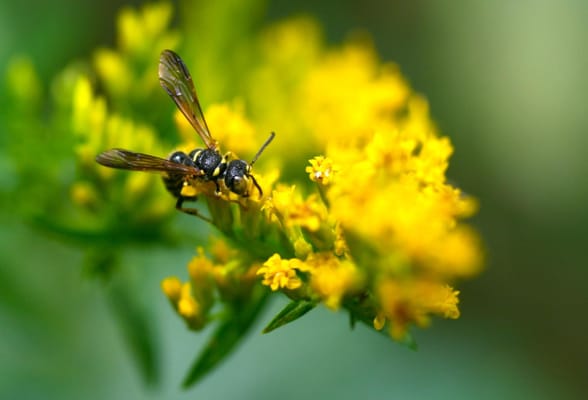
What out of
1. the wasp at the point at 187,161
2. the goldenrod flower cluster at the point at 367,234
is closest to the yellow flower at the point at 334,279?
the goldenrod flower cluster at the point at 367,234

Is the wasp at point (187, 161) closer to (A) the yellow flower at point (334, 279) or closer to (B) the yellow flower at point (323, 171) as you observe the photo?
(B) the yellow flower at point (323, 171)

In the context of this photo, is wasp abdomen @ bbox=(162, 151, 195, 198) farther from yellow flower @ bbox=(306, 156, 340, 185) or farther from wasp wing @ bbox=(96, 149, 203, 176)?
yellow flower @ bbox=(306, 156, 340, 185)

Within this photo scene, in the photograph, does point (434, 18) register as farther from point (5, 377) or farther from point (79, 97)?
point (5, 377)

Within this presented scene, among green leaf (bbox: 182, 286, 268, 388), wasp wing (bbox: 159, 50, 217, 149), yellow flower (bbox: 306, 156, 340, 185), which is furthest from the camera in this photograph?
wasp wing (bbox: 159, 50, 217, 149)

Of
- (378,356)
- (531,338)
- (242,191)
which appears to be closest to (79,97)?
(242,191)

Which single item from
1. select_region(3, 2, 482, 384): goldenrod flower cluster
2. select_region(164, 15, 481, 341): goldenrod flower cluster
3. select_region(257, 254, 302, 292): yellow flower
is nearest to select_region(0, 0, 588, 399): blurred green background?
select_region(3, 2, 482, 384): goldenrod flower cluster

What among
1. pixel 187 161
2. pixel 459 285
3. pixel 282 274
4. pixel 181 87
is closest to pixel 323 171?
pixel 282 274
